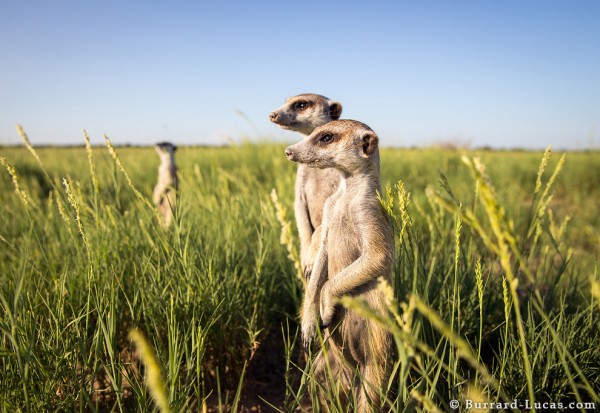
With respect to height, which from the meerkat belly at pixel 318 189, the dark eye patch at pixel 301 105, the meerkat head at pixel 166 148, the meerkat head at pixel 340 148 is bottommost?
the meerkat belly at pixel 318 189

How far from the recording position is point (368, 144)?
66.3 inches

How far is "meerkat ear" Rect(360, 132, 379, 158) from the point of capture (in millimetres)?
1664

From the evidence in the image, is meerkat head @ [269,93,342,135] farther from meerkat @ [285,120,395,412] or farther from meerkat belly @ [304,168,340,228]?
meerkat @ [285,120,395,412]

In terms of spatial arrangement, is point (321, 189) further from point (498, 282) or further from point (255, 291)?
point (498, 282)

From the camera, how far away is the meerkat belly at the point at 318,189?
92.0 inches

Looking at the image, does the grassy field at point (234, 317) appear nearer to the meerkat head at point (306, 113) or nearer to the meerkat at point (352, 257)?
the meerkat at point (352, 257)

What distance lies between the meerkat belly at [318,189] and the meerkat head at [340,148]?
55 cm

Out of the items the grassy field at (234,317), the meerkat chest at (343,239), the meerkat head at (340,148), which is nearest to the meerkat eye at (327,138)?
the meerkat head at (340,148)

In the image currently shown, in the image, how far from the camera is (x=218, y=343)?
7.06 ft

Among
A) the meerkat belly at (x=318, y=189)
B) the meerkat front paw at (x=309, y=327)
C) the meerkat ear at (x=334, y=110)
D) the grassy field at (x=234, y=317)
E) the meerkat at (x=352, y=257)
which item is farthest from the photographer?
the meerkat ear at (x=334, y=110)

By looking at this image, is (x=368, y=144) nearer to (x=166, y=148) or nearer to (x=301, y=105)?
(x=301, y=105)

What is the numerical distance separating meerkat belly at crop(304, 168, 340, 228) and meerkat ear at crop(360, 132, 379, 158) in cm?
64

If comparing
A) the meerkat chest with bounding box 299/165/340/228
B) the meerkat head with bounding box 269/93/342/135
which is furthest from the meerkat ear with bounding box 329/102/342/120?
the meerkat chest with bounding box 299/165/340/228

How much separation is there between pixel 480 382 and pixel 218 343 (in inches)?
50.8
